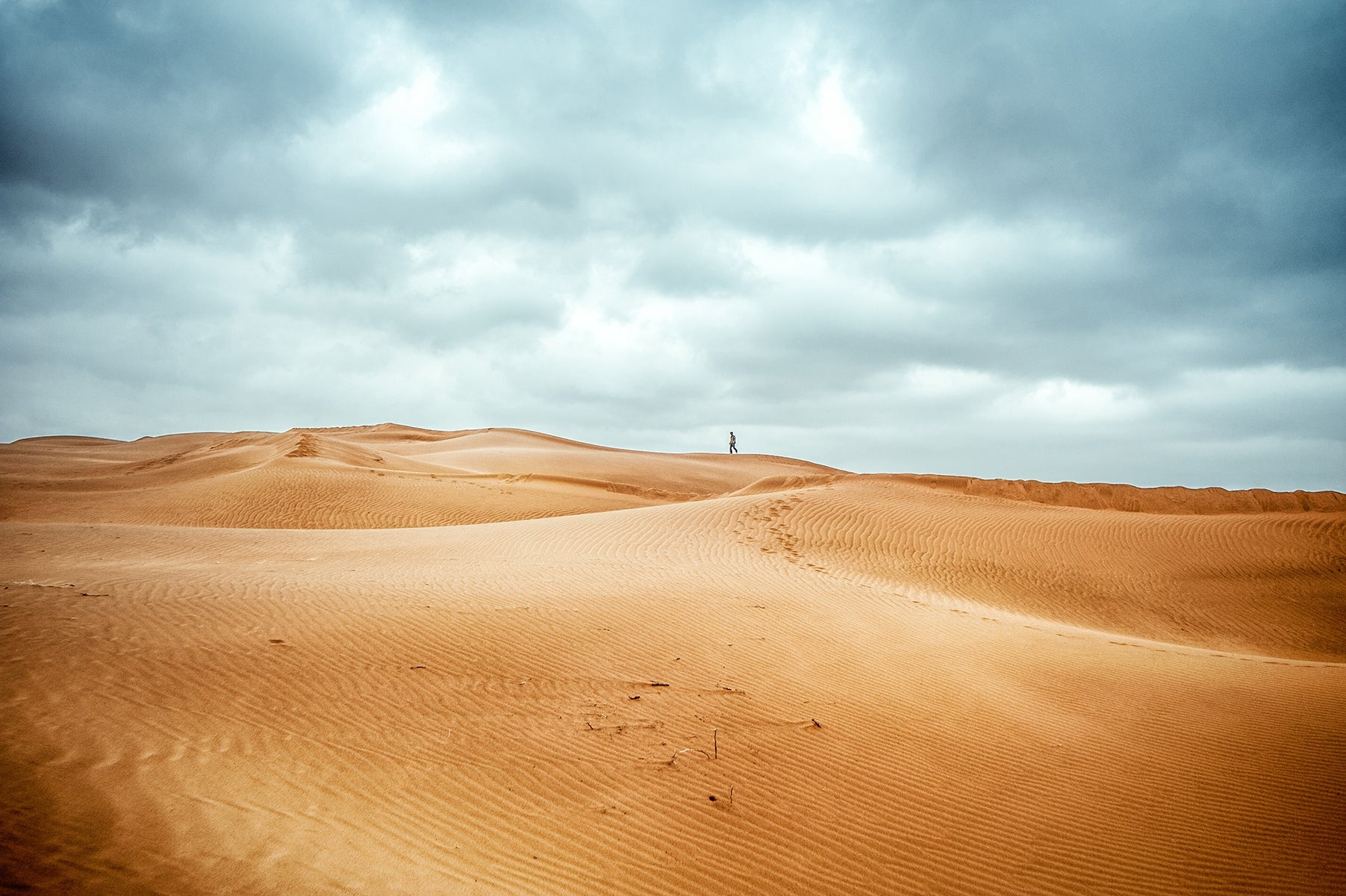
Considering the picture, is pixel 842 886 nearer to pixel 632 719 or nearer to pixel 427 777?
pixel 632 719

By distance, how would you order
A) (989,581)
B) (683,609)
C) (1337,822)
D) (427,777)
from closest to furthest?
(427,777), (1337,822), (683,609), (989,581)

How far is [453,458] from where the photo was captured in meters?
40.9

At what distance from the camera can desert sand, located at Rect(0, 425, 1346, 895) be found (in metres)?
4.20

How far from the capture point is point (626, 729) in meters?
5.91

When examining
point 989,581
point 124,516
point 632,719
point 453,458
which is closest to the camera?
point 632,719

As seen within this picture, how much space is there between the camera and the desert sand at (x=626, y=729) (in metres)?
4.20

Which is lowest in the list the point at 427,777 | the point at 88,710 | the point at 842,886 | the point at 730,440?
the point at 842,886

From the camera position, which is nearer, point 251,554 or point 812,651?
point 812,651

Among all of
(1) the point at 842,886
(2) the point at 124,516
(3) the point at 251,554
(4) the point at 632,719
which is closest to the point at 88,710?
(4) the point at 632,719

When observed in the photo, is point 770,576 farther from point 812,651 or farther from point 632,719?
point 632,719

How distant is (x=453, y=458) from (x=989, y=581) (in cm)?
3277

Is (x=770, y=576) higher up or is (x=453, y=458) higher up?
(x=453, y=458)

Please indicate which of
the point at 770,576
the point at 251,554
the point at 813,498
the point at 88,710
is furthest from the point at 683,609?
the point at 813,498

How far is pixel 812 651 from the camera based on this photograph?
8.37 m
